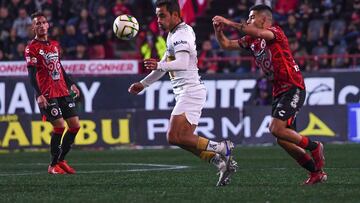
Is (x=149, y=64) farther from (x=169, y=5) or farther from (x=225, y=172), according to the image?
(x=225, y=172)

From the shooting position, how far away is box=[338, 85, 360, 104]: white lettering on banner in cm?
2416

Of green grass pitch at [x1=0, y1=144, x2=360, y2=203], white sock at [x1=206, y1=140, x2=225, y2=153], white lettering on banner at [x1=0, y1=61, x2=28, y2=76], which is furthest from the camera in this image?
white lettering on banner at [x1=0, y1=61, x2=28, y2=76]

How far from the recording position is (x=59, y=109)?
16375 millimetres

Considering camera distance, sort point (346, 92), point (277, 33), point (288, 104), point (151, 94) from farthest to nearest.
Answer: point (151, 94)
point (346, 92)
point (288, 104)
point (277, 33)

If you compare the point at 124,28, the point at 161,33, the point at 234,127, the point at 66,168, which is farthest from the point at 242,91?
the point at 124,28

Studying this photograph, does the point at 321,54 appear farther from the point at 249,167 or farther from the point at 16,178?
the point at 16,178

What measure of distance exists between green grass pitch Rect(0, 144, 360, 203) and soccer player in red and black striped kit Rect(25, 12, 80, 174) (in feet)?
1.50

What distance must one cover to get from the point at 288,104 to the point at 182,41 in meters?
1.58

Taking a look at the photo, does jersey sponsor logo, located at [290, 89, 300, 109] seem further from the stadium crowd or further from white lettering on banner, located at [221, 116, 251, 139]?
the stadium crowd

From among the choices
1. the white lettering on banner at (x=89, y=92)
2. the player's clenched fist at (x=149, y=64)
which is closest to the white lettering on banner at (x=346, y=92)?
the white lettering on banner at (x=89, y=92)

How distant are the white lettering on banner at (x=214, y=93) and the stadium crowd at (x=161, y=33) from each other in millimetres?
2023

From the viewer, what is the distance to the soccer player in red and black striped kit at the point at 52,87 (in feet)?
52.8

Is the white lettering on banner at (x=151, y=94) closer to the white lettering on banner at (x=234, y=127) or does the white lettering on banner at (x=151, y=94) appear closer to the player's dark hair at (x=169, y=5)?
the white lettering on banner at (x=234, y=127)

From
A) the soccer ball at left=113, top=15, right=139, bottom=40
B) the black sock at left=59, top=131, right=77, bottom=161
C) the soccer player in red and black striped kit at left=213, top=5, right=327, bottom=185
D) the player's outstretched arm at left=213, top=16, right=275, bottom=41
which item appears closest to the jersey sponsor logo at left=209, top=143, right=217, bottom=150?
the soccer player in red and black striped kit at left=213, top=5, right=327, bottom=185
